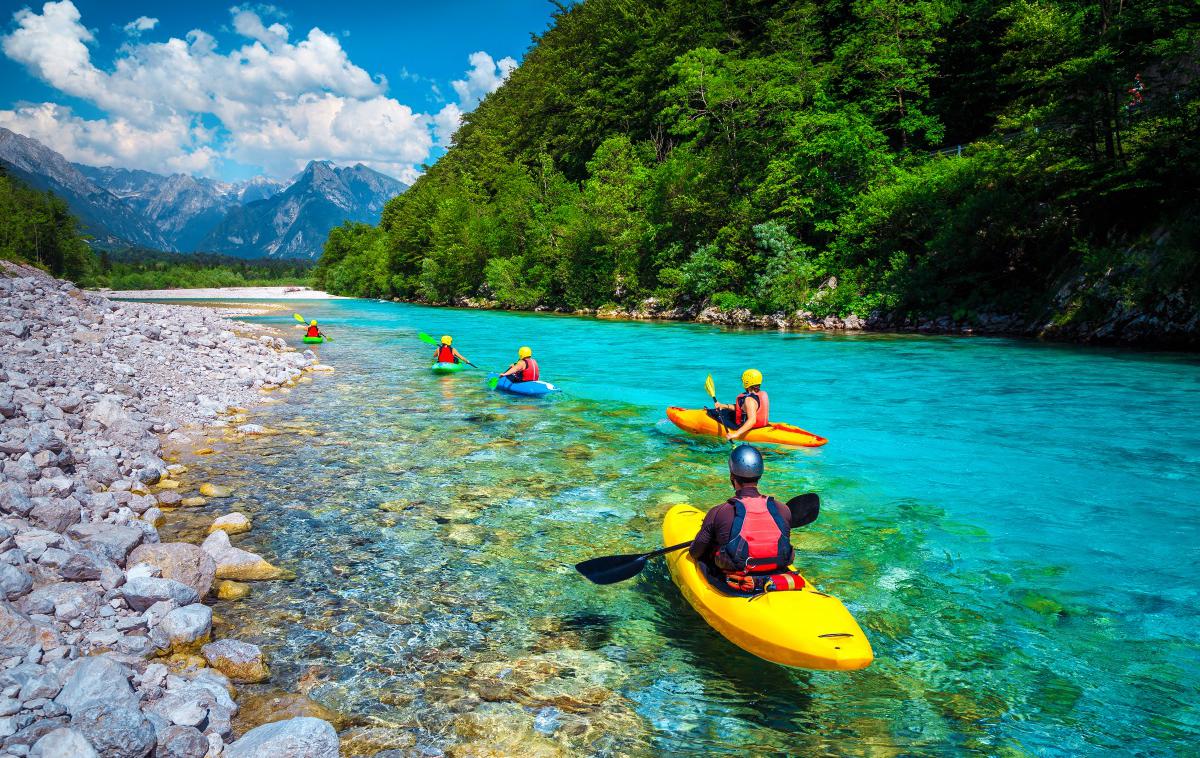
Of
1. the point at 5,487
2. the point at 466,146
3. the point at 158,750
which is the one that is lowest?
the point at 158,750

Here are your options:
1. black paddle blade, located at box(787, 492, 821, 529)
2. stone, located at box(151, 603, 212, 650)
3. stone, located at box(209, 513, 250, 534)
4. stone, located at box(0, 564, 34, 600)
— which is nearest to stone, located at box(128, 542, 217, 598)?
stone, located at box(151, 603, 212, 650)

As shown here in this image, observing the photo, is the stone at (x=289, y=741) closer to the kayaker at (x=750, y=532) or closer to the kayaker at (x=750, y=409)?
the kayaker at (x=750, y=532)

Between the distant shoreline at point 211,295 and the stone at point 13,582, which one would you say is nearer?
the stone at point 13,582

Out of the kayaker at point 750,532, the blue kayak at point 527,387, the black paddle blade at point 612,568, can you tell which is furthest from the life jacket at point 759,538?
the blue kayak at point 527,387

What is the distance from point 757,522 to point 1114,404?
36.6ft

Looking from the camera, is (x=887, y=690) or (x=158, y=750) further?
(x=887, y=690)

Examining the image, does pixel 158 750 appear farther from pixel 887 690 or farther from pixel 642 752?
pixel 887 690

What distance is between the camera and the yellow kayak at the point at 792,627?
358 centimetres

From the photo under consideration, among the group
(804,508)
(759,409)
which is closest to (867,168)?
A: (759,409)

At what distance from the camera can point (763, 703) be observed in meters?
3.76

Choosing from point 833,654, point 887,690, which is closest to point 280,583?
point 833,654

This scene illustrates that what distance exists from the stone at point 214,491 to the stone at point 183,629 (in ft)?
10.3

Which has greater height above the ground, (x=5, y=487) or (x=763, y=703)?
(x=5, y=487)

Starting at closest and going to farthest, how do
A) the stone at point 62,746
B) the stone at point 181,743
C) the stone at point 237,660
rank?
the stone at point 62,746 → the stone at point 181,743 → the stone at point 237,660
